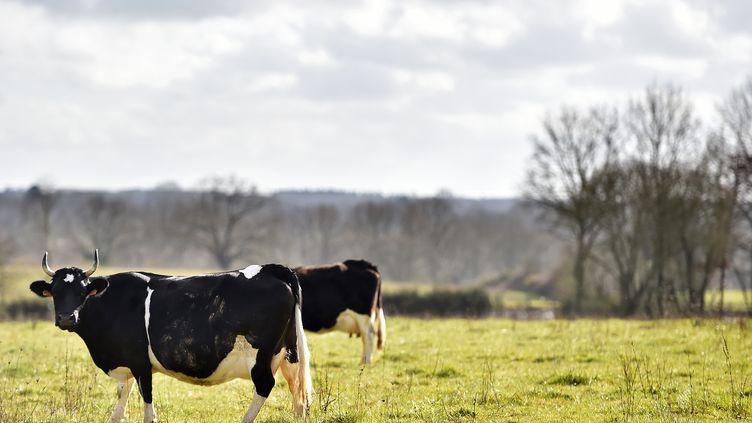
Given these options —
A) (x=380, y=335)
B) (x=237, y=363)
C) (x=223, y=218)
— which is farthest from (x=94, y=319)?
(x=223, y=218)

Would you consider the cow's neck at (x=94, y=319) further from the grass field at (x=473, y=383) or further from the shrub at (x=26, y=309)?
the shrub at (x=26, y=309)

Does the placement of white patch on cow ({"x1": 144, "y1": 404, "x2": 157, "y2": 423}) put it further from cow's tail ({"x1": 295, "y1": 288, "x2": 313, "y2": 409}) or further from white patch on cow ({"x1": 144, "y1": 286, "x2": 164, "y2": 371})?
cow's tail ({"x1": 295, "y1": 288, "x2": 313, "y2": 409})

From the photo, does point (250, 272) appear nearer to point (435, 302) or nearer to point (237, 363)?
point (237, 363)

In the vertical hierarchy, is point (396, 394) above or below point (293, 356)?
below

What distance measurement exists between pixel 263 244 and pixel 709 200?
61.9 metres

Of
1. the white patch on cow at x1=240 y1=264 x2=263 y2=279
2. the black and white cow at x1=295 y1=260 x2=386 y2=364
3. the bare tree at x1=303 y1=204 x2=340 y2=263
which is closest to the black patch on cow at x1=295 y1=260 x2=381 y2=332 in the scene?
the black and white cow at x1=295 y1=260 x2=386 y2=364

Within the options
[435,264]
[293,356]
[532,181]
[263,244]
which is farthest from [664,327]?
[435,264]

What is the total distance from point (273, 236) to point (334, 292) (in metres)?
84.3

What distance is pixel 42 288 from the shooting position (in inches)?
455

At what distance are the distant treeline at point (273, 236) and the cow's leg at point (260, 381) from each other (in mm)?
77272

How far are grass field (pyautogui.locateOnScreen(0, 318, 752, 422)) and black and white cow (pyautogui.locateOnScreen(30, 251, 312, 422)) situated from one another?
0.73m

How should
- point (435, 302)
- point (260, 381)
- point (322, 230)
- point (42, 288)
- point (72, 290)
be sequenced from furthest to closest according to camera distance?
point (322, 230), point (435, 302), point (42, 288), point (72, 290), point (260, 381)

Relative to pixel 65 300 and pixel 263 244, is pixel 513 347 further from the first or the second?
pixel 263 244

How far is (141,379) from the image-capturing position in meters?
10.7
